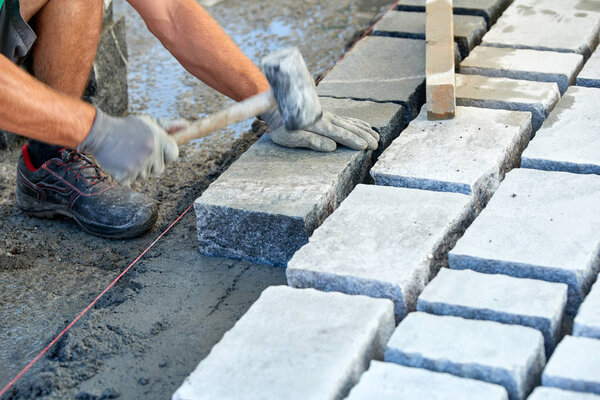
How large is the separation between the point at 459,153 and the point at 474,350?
1.19 meters

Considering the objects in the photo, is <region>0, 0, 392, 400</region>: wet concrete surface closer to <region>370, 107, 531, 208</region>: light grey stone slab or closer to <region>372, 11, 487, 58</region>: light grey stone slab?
<region>370, 107, 531, 208</region>: light grey stone slab

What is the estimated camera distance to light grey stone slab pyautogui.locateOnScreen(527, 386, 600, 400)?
208cm

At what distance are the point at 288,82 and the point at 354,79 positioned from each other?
3.77 feet

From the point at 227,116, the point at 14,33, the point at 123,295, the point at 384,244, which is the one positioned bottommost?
the point at 123,295

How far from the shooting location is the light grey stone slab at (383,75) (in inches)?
151

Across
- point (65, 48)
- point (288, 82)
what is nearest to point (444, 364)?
point (288, 82)

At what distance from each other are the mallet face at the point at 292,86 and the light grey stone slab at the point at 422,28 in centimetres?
159

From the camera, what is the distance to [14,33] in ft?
11.3

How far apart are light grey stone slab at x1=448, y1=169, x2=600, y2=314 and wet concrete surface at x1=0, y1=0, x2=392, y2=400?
769 millimetres

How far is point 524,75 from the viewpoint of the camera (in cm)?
393

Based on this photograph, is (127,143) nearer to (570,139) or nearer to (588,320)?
(588,320)

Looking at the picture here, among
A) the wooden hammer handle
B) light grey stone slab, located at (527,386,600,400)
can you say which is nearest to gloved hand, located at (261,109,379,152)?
the wooden hammer handle

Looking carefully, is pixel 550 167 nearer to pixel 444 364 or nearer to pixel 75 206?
pixel 444 364

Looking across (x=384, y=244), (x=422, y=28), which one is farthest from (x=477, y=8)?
(x=384, y=244)
